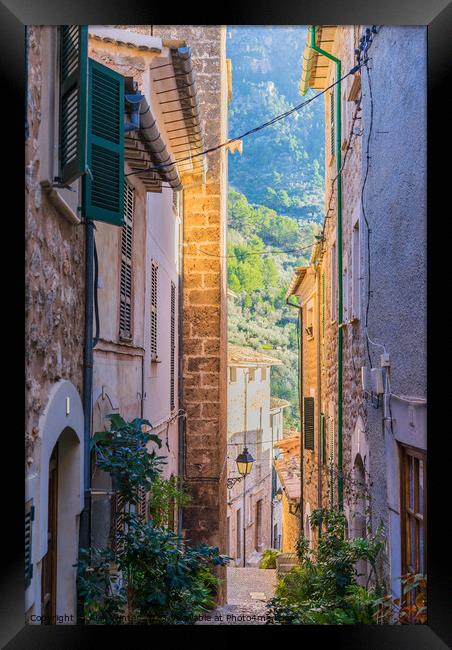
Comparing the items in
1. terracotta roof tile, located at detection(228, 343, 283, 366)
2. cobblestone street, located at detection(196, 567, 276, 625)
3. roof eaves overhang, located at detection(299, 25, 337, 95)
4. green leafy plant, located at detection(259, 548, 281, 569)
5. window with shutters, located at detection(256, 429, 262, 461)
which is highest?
roof eaves overhang, located at detection(299, 25, 337, 95)

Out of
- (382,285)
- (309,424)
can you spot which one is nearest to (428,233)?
(382,285)

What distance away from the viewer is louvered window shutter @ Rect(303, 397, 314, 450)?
1316 cm

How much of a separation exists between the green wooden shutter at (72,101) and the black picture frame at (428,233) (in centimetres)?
18

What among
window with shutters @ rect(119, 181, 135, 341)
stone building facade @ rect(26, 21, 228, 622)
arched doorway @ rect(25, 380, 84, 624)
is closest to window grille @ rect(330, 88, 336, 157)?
stone building facade @ rect(26, 21, 228, 622)

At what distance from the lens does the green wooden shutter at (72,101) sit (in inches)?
172

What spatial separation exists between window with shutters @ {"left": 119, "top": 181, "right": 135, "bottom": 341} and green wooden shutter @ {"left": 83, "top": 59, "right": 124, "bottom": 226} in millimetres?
1281

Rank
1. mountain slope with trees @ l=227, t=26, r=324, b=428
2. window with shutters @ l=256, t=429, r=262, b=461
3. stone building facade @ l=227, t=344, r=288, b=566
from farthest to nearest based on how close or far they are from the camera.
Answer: window with shutters @ l=256, t=429, r=262, b=461 < stone building facade @ l=227, t=344, r=288, b=566 < mountain slope with trees @ l=227, t=26, r=324, b=428

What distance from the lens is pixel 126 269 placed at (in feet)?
22.9

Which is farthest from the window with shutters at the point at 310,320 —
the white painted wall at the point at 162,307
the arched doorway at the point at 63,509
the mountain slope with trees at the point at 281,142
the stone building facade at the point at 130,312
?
the arched doorway at the point at 63,509

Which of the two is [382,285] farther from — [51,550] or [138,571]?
[51,550]

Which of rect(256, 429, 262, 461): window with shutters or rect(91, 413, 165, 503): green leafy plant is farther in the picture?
rect(256, 429, 262, 461): window with shutters

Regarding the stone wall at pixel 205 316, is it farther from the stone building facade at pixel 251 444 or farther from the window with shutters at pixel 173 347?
the stone building facade at pixel 251 444

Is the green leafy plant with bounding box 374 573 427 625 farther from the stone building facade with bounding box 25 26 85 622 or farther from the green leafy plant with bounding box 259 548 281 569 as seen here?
the green leafy plant with bounding box 259 548 281 569

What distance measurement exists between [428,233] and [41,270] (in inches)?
82.1
